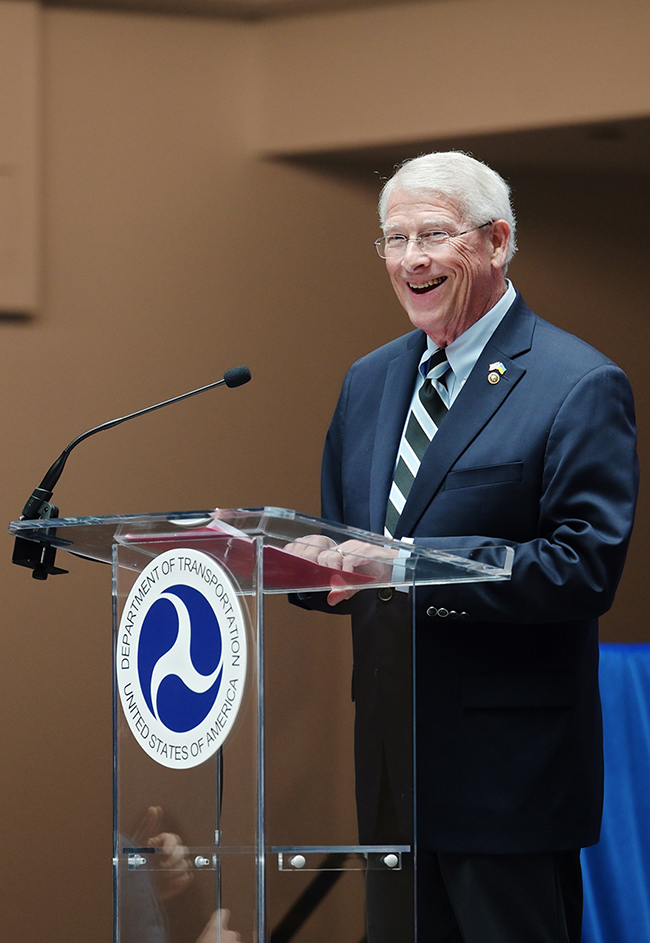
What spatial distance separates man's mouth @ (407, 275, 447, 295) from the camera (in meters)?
1.90

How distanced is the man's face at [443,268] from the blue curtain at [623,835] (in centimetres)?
101

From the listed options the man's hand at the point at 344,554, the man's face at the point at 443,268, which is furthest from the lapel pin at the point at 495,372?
the man's hand at the point at 344,554

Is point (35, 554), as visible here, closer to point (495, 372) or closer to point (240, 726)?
point (240, 726)

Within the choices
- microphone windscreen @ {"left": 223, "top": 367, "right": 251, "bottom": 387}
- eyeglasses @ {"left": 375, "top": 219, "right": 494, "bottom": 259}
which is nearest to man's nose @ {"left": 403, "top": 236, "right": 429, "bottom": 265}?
eyeglasses @ {"left": 375, "top": 219, "right": 494, "bottom": 259}

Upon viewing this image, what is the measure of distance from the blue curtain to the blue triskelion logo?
1397 millimetres

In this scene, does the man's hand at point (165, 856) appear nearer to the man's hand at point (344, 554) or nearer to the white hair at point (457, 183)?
the man's hand at point (344, 554)

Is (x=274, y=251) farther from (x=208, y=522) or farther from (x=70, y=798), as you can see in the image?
(x=208, y=522)

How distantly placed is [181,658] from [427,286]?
829mm

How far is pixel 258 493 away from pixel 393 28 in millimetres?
1461

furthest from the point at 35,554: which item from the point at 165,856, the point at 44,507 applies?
the point at 165,856

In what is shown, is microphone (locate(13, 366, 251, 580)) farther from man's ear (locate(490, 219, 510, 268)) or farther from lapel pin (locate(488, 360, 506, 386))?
man's ear (locate(490, 219, 510, 268))

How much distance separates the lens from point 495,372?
1.83 meters

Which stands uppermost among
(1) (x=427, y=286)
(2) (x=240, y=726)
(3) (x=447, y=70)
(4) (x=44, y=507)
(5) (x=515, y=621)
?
(3) (x=447, y=70)

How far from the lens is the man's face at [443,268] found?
6.24 ft
